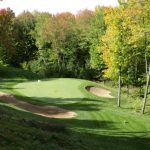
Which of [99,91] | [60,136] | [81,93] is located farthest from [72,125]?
[99,91]

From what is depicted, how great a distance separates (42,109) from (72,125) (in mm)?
6479

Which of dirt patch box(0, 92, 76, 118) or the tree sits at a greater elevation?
the tree

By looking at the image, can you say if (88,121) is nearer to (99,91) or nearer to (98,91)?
(98,91)

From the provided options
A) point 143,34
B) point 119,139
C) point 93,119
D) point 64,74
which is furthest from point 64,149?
point 64,74

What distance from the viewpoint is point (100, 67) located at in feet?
235

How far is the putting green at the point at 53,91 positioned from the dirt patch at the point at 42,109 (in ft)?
14.2

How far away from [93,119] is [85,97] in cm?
1037

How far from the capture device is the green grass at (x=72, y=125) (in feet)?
51.4

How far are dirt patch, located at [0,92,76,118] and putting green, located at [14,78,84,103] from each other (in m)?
4.33

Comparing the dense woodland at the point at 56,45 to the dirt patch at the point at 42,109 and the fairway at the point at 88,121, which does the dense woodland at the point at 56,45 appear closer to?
the fairway at the point at 88,121

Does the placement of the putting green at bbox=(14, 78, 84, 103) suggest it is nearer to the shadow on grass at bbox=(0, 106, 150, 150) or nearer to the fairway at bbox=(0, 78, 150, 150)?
the fairway at bbox=(0, 78, 150, 150)

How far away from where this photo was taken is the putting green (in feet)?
129

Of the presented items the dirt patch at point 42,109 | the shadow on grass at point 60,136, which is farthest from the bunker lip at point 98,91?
the shadow on grass at point 60,136

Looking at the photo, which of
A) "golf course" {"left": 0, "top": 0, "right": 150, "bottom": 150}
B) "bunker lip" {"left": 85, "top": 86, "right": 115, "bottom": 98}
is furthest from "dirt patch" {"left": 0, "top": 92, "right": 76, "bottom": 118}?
"bunker lip" {"left": 85, "top": 86, "right": 115, "bottom": 98}
